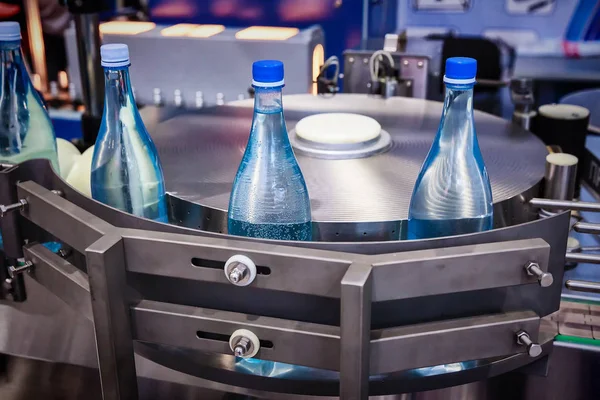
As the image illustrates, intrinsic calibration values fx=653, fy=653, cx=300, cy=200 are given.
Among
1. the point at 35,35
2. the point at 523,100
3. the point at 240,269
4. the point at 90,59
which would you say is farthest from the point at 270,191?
the point at 35,35

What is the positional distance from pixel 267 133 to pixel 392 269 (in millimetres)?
210

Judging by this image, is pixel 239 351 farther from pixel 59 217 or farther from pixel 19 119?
pixel 19 119

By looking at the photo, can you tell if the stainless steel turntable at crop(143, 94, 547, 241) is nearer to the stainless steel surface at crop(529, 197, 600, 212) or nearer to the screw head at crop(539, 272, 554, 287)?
the stainless steel surface at crop(529, 197, 600, 212)

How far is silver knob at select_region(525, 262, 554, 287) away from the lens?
1.97 ft

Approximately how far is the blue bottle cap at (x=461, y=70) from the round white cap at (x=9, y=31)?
1.85 ft

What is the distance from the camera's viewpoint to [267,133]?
69cm

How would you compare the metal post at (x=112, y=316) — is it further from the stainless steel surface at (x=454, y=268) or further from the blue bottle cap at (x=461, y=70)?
the blue bottle cap at (x=461, y=70)

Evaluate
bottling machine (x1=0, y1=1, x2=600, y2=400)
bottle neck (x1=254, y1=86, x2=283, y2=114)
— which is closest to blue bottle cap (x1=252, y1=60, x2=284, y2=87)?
bottle neck (x1=254, y1=86, x2=283, y2=114)

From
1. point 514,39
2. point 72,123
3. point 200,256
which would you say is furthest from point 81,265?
point 514,39

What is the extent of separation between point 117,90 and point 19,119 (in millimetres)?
235

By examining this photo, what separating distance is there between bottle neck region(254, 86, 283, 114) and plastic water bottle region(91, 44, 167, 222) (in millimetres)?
184

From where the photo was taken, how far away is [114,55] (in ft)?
2.29

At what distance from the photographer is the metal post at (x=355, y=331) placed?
553 millimetres

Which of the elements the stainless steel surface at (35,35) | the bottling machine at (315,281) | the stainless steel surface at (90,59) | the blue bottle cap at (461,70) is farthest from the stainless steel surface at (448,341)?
the stainless steel surface at (35,35)
